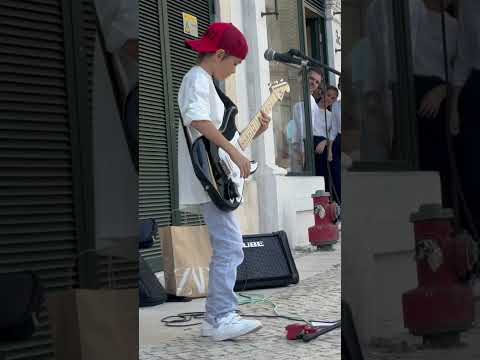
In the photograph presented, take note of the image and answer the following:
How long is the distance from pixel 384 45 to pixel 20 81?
233 millimetres

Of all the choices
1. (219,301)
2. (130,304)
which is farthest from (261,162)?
(130,304)

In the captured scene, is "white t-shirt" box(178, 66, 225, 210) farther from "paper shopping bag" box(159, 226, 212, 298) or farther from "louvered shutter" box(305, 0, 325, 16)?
"louvered shutter" box(305, 0, 325, 16)

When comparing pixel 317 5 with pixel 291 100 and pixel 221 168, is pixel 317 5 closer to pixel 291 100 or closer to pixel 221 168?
pixel 291 100

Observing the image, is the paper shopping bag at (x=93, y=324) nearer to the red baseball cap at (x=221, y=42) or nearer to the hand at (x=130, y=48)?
the hand at (x=130, y=48)

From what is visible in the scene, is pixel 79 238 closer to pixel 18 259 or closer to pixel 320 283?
pixel 18 259

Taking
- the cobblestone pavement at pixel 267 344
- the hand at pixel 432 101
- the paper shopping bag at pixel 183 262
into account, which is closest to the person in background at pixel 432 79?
the hand at pixel 432 101

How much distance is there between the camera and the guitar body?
246cm

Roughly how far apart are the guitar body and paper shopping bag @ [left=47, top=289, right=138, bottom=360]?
1.95 m

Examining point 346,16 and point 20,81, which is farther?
point 20,81

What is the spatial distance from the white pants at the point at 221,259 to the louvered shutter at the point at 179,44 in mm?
1798

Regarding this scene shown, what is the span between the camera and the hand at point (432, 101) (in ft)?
1.08

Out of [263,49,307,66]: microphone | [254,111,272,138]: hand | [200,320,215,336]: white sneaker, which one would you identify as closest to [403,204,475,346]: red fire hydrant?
[200,320,215,336]: white sneaker

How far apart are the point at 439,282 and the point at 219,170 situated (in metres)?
2.18

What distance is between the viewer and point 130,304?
496 millimetres
